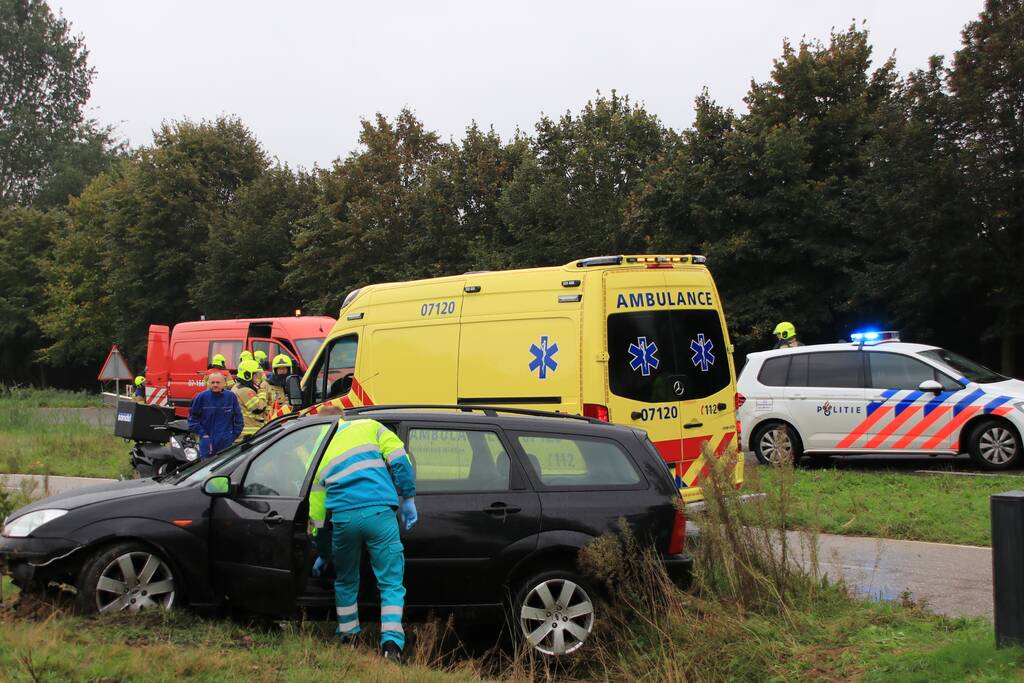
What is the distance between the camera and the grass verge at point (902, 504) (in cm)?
898

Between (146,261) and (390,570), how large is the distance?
39.7 metres

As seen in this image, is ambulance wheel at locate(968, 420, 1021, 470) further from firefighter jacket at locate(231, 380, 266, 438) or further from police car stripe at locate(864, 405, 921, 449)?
firefighter jacket at locate(231, 380, 266, 438)

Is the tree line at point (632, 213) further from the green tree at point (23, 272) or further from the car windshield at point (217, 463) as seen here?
the car windshield at point (217, 463)

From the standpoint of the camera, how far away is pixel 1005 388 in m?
12.8

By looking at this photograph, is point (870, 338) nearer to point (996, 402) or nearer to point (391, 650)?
point (996, 402)

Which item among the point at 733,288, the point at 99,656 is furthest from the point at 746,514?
the point at 733,288

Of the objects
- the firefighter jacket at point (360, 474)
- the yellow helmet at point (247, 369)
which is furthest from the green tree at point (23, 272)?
the firefighter jacket at point (360, 474)

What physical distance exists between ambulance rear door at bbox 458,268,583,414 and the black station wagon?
101 inches

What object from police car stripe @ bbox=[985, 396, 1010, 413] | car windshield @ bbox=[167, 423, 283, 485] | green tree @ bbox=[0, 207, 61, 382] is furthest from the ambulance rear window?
green tree @ bbox=[0, 207, 61, 382]

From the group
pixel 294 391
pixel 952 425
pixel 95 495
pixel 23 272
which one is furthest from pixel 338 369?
pixel 23 272

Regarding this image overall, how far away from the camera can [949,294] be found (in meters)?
19.9

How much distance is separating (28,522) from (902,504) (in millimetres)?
8142

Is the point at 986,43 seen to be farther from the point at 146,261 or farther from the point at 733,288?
the point at 146,261

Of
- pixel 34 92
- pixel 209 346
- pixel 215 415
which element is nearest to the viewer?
pixel 215 415
